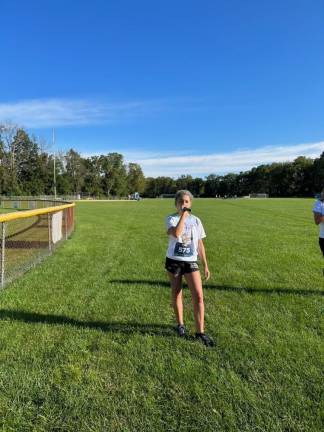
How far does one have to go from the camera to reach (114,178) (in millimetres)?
129000

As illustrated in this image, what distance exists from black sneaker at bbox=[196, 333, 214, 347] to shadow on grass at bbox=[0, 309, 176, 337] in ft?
1.18

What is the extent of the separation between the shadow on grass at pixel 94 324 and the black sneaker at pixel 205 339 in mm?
361

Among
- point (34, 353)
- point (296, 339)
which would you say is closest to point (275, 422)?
point (296, 339)

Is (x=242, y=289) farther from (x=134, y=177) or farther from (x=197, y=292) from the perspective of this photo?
(x=134, y=177)

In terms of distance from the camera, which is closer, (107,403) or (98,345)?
(107,403)

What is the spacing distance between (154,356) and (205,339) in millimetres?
664

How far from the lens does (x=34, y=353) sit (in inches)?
162

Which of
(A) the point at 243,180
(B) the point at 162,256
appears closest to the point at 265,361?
(B) the point at 162,256

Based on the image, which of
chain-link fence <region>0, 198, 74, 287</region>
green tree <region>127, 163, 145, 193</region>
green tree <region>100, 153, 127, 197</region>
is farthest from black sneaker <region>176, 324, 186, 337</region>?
green tree <region>127, 163, 145, 193</region>

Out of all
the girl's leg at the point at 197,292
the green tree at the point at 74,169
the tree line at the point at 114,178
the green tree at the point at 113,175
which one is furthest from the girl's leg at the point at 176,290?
the green tree at the point at 113,175

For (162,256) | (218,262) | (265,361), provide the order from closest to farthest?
(265,361) < (218,262) < (162,256)

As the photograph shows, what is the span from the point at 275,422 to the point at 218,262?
648 cm

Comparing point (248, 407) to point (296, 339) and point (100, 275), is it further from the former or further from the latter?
point (100, 275)

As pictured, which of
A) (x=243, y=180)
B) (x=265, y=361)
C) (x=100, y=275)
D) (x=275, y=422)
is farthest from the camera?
(x=243, y=180)
